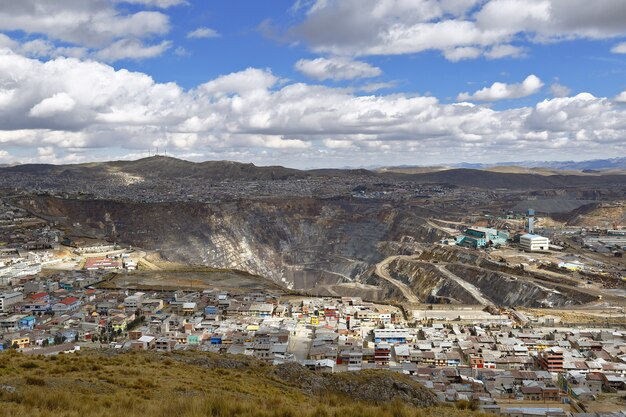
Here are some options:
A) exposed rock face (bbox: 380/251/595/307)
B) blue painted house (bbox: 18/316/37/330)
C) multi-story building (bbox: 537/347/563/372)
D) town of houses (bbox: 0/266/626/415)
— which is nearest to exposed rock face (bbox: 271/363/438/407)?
town of houses (bbox: 0/266/626/415)

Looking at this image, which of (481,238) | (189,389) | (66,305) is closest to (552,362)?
(189,389)

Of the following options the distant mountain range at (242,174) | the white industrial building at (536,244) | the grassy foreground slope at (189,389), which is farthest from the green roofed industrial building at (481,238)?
the distant mountain range at (242,174)

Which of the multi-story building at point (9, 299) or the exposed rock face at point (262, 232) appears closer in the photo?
the multi-story building at point (9, 299)

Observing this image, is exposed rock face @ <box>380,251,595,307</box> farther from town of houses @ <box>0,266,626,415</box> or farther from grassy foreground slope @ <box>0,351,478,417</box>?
grassy foreground slope @ <box>0,351,478,417</box>

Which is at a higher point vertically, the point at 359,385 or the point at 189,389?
the point at 189,389

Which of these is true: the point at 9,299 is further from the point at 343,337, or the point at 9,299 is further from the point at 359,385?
the point at 359,385

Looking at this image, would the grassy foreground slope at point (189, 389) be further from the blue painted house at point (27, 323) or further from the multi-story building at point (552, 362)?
the blue painted house at point (27, 323)
